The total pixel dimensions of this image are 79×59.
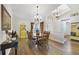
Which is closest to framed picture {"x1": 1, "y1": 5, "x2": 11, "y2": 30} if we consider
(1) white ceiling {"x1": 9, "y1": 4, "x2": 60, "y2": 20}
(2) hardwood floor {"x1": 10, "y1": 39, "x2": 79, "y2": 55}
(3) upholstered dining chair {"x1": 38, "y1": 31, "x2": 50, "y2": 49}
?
(1) white ceiling {"x1": 9, "y1": 4, "x2": 60, "y2": 20}

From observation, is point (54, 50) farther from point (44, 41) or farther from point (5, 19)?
point (5, 19)

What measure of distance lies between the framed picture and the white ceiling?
16 cm

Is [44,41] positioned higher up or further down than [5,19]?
further down

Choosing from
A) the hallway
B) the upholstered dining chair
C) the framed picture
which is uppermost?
the framed picture

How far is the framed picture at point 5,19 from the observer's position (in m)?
2.93

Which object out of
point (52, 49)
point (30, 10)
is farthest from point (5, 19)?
point (52, 49)

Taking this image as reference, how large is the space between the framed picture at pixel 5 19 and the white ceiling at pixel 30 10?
161mm

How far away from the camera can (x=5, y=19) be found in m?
3.01

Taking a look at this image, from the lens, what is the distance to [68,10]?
3.06 m

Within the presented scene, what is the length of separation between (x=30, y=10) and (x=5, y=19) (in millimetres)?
534

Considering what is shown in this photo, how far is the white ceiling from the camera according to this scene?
3064mm

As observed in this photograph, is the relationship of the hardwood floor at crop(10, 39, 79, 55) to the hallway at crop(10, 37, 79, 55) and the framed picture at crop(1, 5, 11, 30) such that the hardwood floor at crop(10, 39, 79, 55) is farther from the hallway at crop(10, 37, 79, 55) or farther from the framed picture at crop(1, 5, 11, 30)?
the framed picture at crop(1, 5, 11, 30)

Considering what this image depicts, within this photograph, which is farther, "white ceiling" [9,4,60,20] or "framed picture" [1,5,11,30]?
"white ceiling" [9,4,60,20]
